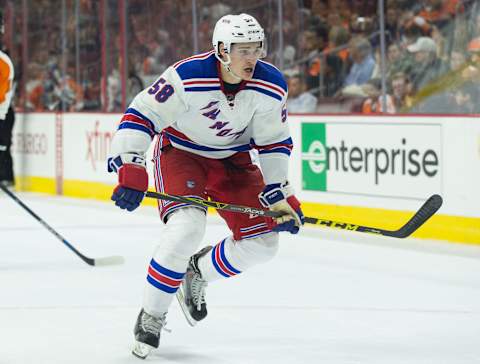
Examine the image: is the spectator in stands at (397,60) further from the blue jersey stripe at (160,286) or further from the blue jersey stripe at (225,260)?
the blue jersey stripe at (160,286)

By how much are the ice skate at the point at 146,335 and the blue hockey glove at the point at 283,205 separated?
0.53m

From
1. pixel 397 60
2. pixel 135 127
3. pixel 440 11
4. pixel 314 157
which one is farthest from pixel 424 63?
pixel 135 127

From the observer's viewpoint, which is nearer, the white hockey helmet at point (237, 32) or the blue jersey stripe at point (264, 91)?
the white hockey helmet at point (237, 32)

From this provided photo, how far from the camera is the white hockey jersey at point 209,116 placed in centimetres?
350

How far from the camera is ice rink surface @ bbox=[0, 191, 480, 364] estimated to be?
11.6ft

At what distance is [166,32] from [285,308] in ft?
16.3

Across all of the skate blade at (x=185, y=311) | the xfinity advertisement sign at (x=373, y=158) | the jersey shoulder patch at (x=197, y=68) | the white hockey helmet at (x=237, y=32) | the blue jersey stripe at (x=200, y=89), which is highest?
the white hockey helmet at (x=237, y=32)

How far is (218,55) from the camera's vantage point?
3.52 m

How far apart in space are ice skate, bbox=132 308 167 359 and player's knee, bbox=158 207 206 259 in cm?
22

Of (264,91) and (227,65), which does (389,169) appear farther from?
(227,65)

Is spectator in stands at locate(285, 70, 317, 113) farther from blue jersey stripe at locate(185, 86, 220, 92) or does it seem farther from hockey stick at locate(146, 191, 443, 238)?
blue jersey stripe at locate(185, 86, 220, 92)

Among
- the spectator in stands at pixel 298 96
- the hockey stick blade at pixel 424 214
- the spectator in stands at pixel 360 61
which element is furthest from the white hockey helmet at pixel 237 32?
the spectator in stands at pixel 298 96

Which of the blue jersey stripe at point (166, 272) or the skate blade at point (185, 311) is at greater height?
the blue jersey stripe at point (166, 272)

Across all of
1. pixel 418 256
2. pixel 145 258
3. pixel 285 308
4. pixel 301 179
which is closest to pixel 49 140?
pixel 301 179
